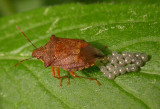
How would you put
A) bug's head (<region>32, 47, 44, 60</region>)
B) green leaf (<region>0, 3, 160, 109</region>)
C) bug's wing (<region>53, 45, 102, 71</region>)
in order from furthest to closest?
bug's head (<region>32, 47, 44, 60</region>) < bug's wing (<region>53, 45, 102, 71</region>) < green leaf (<region>0, 3, 160, 109</region>)

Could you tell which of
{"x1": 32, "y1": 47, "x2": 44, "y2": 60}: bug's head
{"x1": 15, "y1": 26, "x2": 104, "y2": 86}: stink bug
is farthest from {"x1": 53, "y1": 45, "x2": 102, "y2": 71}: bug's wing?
{"x1": 32, "y1": 47, "x2": 44, "y2": 60}: bug's head

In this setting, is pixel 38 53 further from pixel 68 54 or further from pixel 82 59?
pixel 82 59

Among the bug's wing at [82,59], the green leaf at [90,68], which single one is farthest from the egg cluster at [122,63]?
the bug's wing at [82,59]

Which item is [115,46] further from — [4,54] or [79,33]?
[4,54]

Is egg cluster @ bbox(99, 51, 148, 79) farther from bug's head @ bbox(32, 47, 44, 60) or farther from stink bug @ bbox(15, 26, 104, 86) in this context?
bug's head @ bbox(32, 47, 44, 60)

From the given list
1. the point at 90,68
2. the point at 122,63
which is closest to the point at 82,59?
the point at 90,68

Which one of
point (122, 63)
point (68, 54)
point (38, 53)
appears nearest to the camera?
point (122, 63)
